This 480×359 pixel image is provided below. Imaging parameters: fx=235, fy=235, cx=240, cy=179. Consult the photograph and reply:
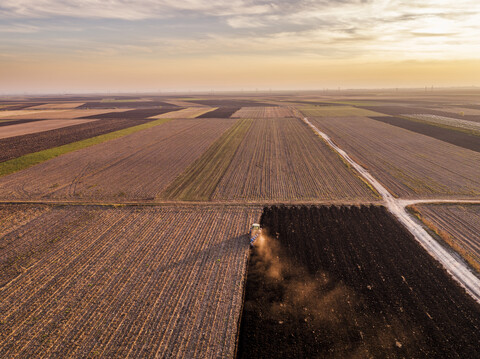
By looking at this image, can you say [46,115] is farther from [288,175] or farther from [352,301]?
[352,301]

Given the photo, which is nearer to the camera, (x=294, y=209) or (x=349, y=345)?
(x=349, y=345)

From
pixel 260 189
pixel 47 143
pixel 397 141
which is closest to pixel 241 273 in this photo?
pixel 260 189

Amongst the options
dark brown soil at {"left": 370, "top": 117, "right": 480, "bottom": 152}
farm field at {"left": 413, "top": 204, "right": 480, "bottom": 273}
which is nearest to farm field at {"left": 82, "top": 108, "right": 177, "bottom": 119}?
dark brown soil at {"left": 370, "top": 117, "right": 480, "bottom": 152}

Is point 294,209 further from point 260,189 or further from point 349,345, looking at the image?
point 349,345

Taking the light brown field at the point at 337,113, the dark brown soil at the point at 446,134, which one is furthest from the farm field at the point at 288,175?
the light brown field at the point at 337,113

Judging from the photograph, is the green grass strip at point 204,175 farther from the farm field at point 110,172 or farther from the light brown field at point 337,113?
the light brown field at point 337,113

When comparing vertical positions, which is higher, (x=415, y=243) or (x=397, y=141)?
(x=397, y=141)

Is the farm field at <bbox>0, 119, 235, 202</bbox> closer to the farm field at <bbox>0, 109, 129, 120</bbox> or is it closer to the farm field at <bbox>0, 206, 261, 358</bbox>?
the farm field at <bbox>0, 206, 261, 358</bbox>
